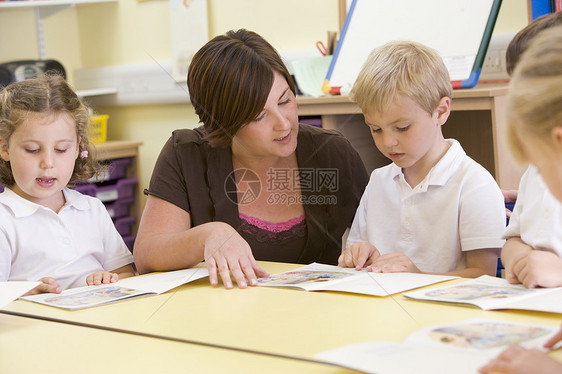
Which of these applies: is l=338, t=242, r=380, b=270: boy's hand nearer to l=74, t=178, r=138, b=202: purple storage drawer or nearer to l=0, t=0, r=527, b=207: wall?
l=0, t=0, r=527, b=207: wall

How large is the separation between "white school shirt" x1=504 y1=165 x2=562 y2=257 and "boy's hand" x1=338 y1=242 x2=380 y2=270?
193 mm

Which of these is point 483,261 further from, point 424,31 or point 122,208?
point 122,208


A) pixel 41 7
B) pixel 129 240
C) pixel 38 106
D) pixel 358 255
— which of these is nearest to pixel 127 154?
pixel 129 240

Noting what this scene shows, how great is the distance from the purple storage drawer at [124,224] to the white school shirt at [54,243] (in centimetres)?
21

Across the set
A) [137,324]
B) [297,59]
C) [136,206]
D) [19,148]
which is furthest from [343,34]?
[137,324]

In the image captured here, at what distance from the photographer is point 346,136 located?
1.27m

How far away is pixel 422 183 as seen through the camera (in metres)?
1.09

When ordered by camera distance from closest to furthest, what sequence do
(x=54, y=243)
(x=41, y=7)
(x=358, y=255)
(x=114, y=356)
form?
(x=114, y=356), (x=358, y=255), (x=54, y=243), (x=41, y=7)

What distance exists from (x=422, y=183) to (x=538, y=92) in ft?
1.83

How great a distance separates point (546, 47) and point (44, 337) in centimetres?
57

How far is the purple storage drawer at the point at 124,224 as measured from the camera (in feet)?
4.85

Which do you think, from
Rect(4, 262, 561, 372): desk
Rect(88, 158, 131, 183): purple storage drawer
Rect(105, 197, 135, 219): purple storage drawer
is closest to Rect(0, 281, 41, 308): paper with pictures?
Rect(4, 262, 561, 372): desk

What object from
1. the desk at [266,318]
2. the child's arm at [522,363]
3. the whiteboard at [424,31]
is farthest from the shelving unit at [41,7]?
the child's arm at [522,363]

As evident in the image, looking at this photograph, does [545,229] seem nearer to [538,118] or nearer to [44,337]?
[538,118]
